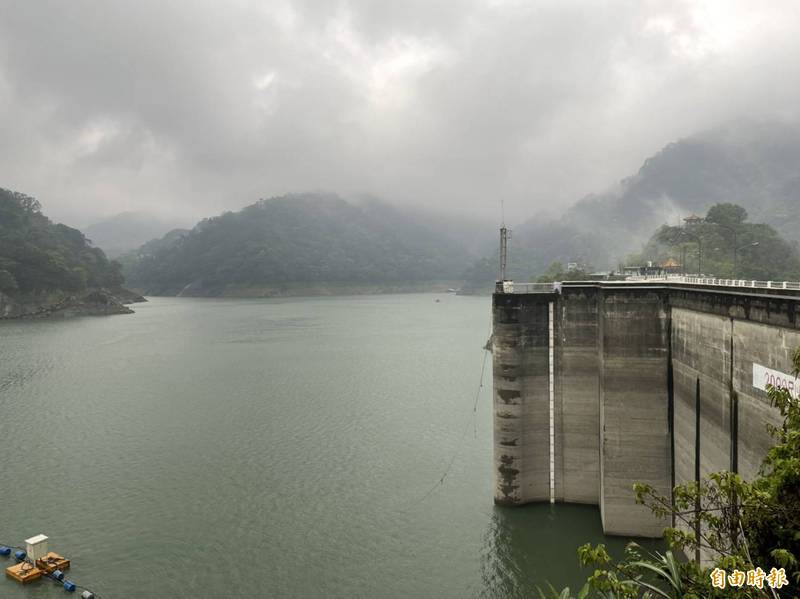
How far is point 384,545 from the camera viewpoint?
24.7 m

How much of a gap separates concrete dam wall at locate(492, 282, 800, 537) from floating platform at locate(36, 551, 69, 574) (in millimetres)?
17871

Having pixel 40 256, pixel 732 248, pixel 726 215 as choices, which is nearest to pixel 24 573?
pixel 732 248

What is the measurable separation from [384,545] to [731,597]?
750 inches

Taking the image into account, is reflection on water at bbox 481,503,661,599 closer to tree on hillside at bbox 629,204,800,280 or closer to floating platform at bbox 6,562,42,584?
floating platform at bbox 6,562,42,584

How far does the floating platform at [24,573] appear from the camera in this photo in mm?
22031

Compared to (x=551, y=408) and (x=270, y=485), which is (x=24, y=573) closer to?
(x=270, y=485)

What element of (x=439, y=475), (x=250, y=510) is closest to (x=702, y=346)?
(x=439, y=475)

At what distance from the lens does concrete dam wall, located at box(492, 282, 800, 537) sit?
16.8 m

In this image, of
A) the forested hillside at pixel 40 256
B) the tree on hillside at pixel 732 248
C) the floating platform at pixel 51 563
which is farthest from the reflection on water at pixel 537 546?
the forested hillside at pixel 40 256

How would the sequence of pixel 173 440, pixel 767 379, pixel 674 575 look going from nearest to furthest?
1. pixel 674 575
2. pixel 767 379
3. pixel 173 440

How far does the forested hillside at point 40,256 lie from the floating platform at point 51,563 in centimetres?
12859

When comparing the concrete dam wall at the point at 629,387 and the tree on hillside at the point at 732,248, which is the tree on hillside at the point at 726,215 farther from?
the concrete dam wall at the point at 629,387

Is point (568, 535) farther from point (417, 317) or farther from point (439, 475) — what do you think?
point (417, 317)

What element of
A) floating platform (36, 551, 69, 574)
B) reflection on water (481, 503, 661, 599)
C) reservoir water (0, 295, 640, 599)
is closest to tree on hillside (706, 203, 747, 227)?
reservoir water (0, 295, 640, 599)
